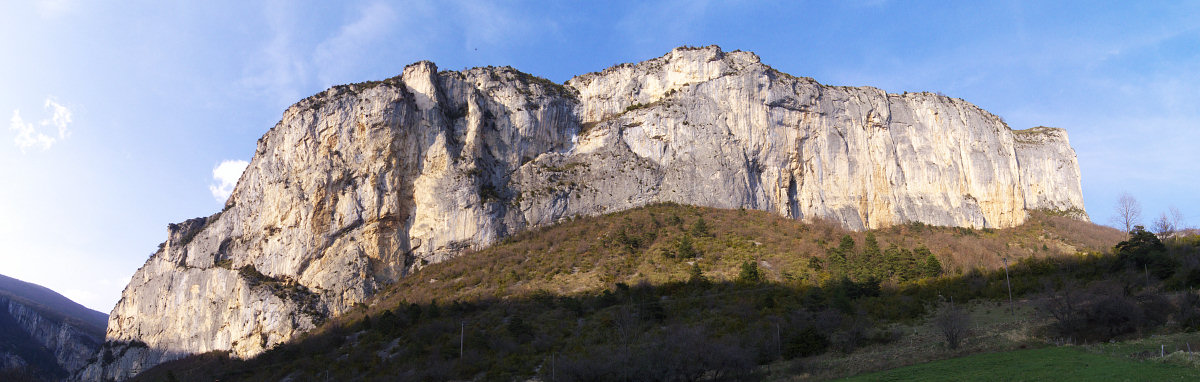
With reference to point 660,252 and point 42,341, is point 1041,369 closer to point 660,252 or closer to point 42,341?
point 660,252

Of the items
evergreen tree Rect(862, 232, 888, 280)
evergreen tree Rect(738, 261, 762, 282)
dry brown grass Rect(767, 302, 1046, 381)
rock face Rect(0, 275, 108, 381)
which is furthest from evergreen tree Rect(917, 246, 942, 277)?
rock face Rect(0, 275, 108, 381)

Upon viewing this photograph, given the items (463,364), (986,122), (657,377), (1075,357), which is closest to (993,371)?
(1075,357)

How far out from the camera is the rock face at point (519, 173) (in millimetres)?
64188

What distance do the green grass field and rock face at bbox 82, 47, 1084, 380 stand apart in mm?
38944

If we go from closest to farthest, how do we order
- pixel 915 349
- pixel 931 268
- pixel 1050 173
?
pixel 915 349, pixel 931 268, pixel 1050 173

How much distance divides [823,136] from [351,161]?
166ft

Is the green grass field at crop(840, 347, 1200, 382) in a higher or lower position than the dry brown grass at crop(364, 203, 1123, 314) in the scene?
lower

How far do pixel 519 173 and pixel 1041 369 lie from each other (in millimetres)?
53865

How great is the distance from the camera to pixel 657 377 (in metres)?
33.1

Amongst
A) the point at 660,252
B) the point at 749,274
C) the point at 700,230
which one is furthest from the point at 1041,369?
the point at 700,230

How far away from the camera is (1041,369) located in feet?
85.0

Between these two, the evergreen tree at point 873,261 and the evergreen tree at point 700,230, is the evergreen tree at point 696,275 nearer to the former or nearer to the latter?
the evergreen tree at point 700,230

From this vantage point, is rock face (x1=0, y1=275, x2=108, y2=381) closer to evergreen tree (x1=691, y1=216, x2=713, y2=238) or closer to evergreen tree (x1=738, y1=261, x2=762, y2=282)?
evergreen tree (x1=691, y1=216, x2=713, y2=238)

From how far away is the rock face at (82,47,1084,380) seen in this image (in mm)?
64188
